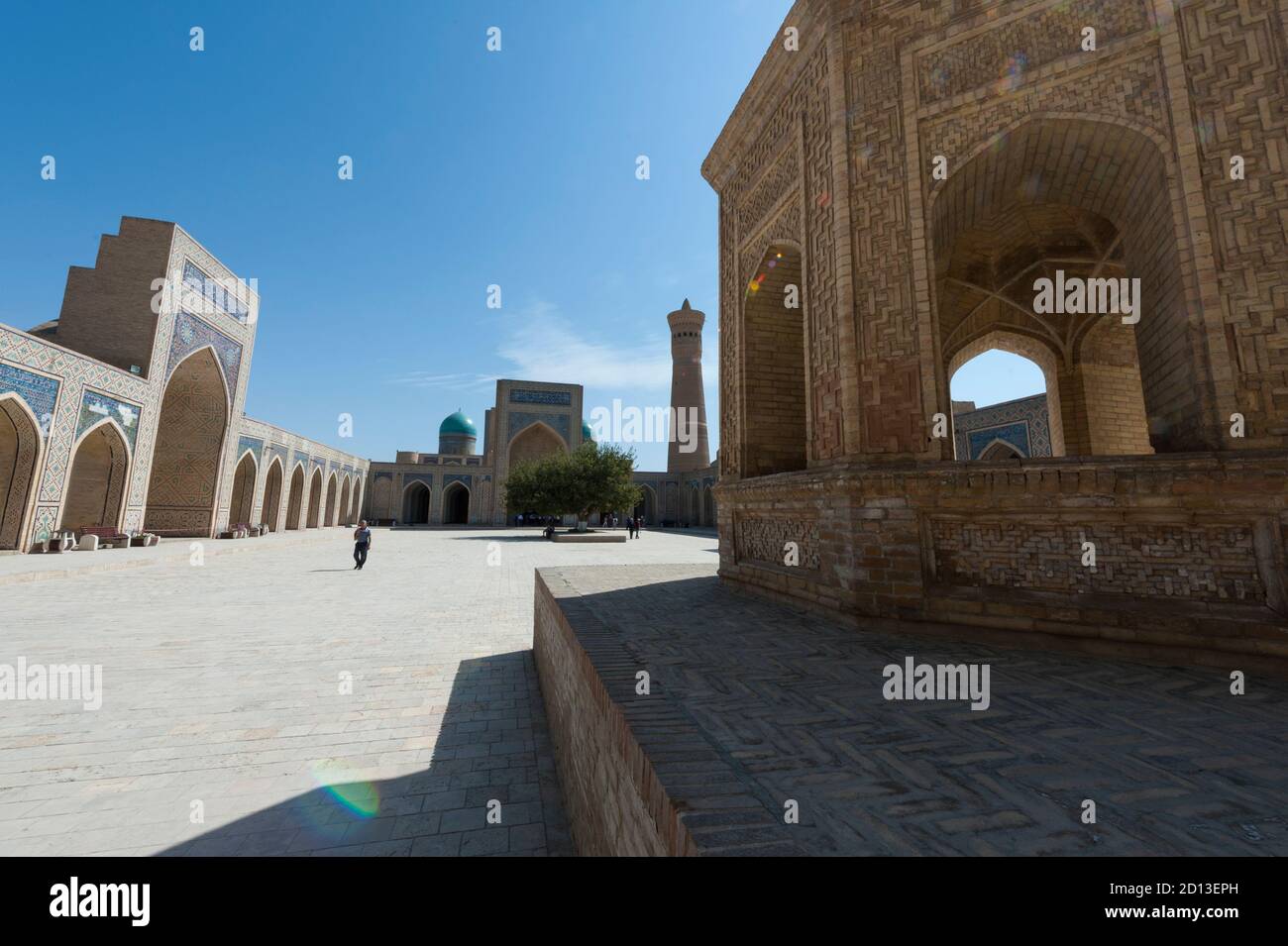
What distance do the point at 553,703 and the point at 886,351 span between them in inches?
148

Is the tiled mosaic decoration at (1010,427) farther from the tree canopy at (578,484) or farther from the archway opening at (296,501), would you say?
the archway opening at (296,501)

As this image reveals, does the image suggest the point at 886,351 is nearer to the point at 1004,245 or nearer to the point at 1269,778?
the point at 1269,778

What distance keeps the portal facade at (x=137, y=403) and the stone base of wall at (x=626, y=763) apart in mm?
15250

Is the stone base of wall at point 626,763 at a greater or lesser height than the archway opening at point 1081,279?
lesser

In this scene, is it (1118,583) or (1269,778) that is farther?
(1118,583)

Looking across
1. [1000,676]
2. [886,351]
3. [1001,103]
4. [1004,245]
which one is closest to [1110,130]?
[1001,103]

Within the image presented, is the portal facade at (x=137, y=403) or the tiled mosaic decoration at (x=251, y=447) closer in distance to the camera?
the portal facade at (x=137, y=403)

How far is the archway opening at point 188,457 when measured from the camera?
57.9 ft

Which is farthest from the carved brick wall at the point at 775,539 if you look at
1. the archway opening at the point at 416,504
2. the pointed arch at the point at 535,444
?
the archway opening at the point at 416,504

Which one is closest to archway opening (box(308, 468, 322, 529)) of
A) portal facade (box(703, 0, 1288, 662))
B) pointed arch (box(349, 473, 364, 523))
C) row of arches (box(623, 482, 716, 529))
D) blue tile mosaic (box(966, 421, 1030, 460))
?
pointed arch (box(349, 473, 364, 523))

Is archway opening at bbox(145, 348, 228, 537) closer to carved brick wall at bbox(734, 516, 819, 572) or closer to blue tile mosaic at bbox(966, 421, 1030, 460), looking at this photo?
carved brick wall at bbox(734, 516, 819, 572)

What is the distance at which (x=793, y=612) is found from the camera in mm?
4648

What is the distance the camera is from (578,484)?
77.4ft

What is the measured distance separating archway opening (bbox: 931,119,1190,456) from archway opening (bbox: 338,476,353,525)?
3133 cm
